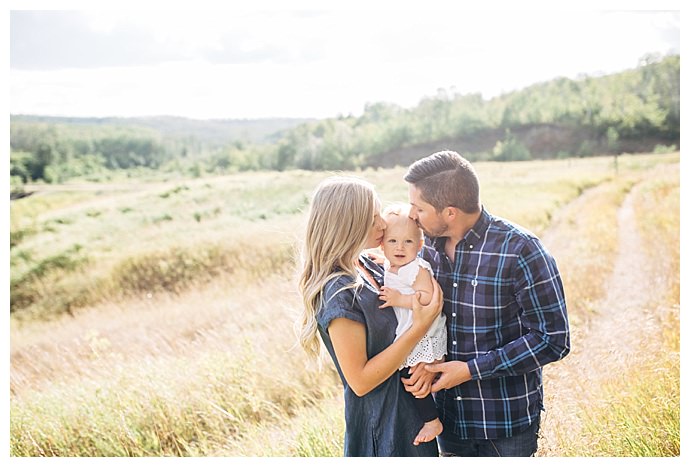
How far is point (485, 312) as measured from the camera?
1.95m

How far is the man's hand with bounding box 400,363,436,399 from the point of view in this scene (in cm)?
195

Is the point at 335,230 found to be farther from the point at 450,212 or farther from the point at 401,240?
the point at 450,212

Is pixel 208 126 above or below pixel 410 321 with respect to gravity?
above

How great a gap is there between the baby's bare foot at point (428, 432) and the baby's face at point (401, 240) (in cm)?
52

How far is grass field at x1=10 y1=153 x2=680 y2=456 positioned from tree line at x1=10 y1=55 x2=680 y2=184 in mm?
443

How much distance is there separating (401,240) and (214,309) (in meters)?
5.36

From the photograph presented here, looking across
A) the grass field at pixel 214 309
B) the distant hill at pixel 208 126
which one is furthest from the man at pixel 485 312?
the distant hill at pixel 208 126

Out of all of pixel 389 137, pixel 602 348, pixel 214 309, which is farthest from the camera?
pixel 389 137

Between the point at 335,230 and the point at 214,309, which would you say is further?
the point at 214,309

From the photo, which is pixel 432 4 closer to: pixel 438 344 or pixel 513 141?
pixel 438 344

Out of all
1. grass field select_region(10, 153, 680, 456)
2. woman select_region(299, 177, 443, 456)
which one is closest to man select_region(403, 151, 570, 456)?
woman select_region(299, 177, 443, 456)

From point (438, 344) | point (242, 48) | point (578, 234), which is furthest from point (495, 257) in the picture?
point (242, 48)

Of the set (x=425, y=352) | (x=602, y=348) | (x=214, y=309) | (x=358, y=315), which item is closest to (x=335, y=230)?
(x=358, y=315)

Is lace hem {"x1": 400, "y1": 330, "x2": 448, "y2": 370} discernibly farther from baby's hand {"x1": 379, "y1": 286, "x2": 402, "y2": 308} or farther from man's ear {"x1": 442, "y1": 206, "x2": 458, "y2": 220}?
man's ear {"x1": 442, "y1": 206, "x2": 458, "y2": 220}
